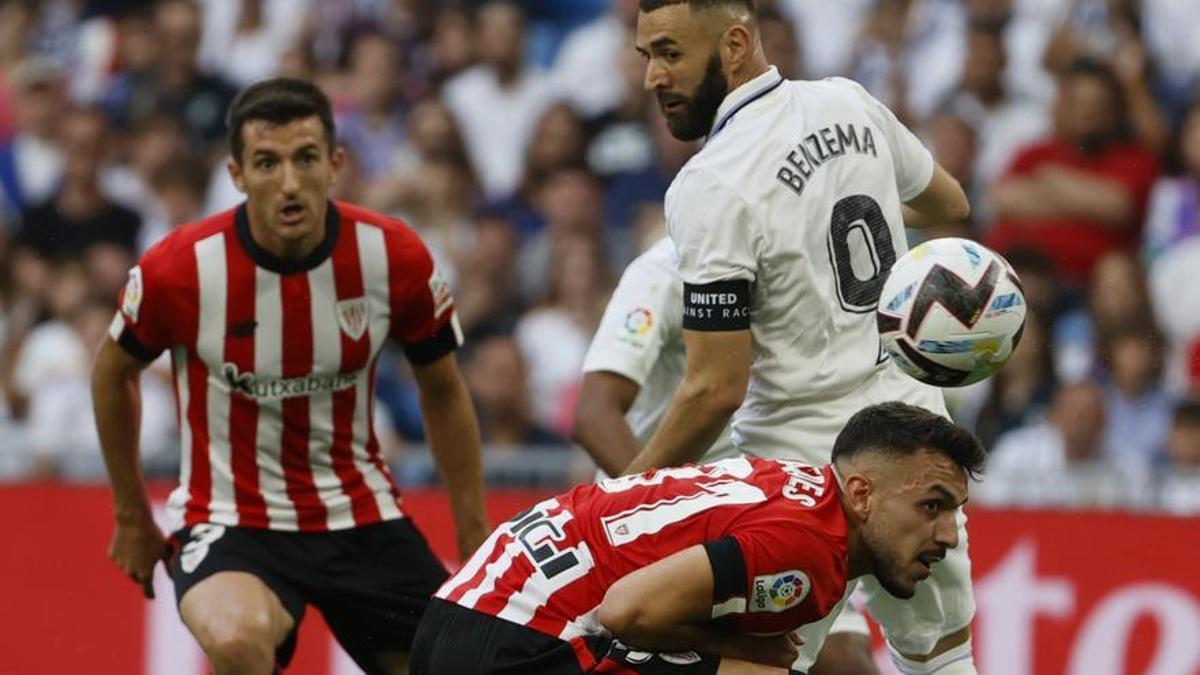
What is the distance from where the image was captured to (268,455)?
6.25 metres

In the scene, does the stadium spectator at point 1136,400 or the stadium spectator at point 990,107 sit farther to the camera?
the stadium spectator at point 990,107

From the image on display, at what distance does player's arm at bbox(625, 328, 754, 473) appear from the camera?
536 centimetres

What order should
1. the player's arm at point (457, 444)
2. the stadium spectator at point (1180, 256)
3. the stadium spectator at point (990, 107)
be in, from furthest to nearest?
the stadium spectator at point (990, 107)
the stadium spectator at point (1180, 256)
the player's arm at point (457, 444)

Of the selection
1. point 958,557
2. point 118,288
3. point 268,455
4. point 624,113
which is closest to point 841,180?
point 958,557

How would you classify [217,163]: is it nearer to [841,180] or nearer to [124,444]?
[124,444]

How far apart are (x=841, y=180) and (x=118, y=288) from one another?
644cm

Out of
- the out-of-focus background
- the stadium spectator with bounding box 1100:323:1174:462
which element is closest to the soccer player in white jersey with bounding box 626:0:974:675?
the out-of-focus background

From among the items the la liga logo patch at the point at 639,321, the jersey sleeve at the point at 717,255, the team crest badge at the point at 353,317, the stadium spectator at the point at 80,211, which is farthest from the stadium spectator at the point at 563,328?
the jersey sleeve at the point at 717,255

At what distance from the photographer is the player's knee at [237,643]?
5.75 meters

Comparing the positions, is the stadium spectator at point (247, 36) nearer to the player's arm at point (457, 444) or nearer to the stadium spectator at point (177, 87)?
the stadium spectator at point (177, 87)

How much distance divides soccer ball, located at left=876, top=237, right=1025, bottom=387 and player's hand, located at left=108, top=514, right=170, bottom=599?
7.53 ft

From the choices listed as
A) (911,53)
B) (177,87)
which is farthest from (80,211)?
(911,53)

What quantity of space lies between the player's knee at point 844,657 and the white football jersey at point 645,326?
0.66 meters

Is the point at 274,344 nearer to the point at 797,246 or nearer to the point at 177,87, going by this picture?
the point at 797,246
